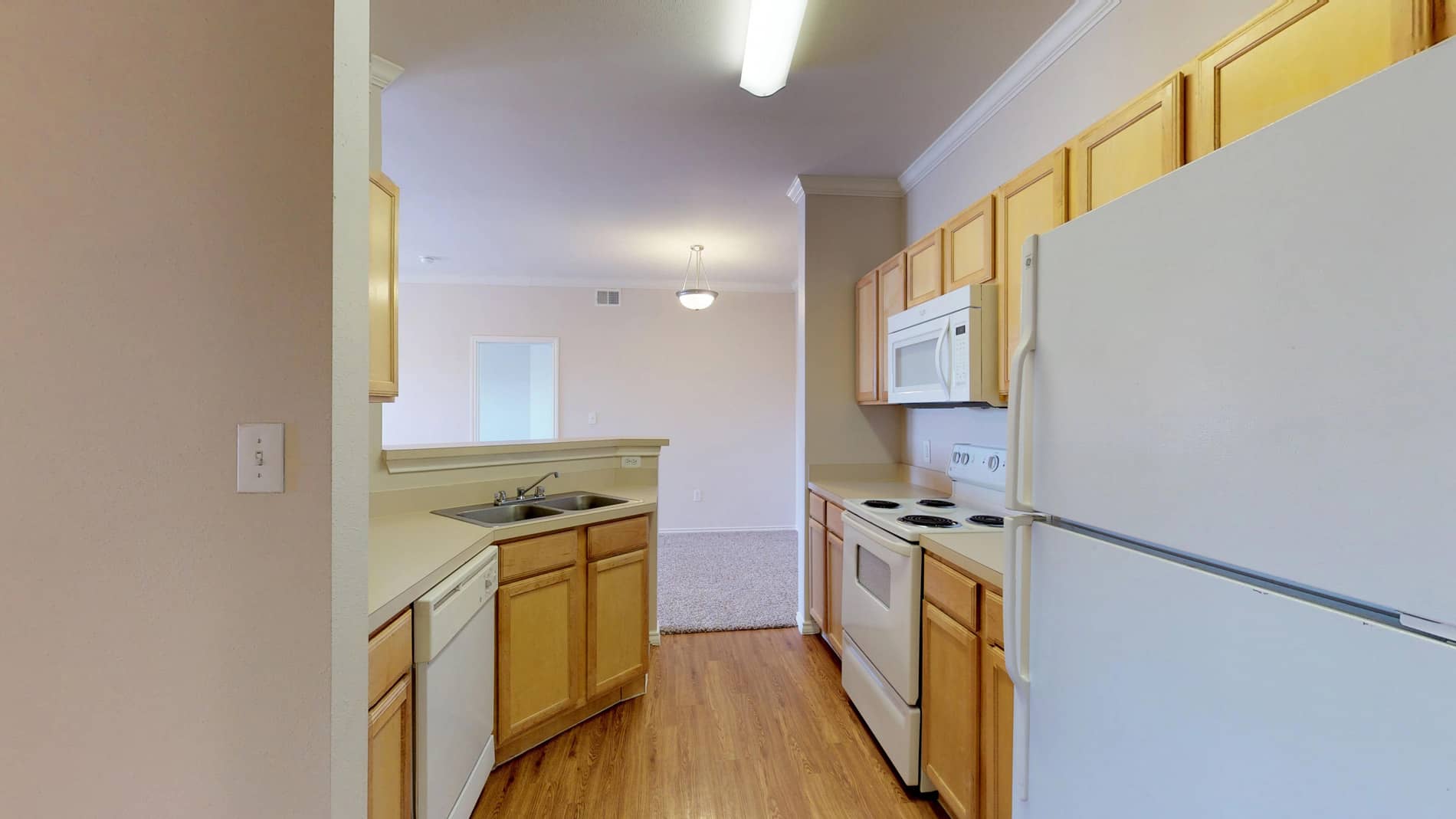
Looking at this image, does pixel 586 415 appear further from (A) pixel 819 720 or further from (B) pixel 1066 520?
(B) pixel 1066 520

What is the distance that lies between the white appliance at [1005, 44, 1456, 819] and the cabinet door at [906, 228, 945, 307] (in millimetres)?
1351

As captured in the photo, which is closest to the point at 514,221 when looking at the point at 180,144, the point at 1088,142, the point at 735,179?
the point at 735,179

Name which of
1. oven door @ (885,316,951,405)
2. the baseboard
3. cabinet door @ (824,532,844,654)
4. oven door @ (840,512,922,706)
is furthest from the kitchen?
the baseboard

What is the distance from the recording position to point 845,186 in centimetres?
328

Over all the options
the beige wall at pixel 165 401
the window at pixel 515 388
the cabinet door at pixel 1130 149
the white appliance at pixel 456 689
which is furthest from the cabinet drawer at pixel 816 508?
the window at pixel 515 388

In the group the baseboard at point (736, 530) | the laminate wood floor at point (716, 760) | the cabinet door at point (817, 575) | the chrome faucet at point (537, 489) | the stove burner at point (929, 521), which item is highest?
the chrome faucet at point (537, 489)

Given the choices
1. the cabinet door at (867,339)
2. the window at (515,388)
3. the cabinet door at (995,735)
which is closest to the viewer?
the cabinet door at (995,735)

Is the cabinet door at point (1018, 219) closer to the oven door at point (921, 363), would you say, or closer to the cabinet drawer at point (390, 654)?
the oven door at point (921, 363)

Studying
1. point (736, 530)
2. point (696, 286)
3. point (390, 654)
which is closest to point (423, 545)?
point (390, 654)

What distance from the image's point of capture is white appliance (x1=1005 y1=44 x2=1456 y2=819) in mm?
559

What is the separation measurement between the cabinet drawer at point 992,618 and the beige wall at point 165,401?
143cm

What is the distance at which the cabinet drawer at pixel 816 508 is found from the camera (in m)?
2.99

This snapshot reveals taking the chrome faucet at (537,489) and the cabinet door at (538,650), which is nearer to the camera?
the cabinet door at (538,650)

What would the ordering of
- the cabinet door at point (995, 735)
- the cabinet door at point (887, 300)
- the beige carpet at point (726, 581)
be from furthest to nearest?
the beige carpet at point (726, 581) < the cabinet door at point (887, 300) < the cabinet door at point (995, 735)
